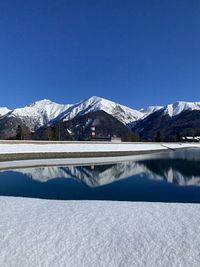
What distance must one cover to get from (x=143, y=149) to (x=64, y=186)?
73.8m

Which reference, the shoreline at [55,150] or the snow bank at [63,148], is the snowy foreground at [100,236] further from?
the snow bank at [63,148]

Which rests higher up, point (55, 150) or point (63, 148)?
point (63, 148)

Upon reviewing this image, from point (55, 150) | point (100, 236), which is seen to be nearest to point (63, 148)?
point (55, 150)

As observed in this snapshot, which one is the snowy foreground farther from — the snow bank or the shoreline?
the snow bank

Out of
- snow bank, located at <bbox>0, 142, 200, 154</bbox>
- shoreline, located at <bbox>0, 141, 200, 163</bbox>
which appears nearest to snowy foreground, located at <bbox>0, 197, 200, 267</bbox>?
shoreline, located at <bbox>0, 141, 200, 163</bbox>

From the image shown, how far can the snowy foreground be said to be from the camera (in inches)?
361

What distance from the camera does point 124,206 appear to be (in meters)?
14.3

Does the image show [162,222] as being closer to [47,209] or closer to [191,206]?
[191,206]

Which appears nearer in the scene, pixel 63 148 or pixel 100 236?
pixel 100 236

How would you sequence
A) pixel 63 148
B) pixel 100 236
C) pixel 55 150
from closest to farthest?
pixel 100 236, pixel 55 150, pixel 63 148

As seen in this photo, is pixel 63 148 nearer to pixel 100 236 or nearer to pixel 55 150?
pixel 55 150

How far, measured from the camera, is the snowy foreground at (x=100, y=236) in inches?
361

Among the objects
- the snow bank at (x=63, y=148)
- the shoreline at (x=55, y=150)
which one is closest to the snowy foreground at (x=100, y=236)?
the shoreline at (x=55, y=150)

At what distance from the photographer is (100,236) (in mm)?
10398
